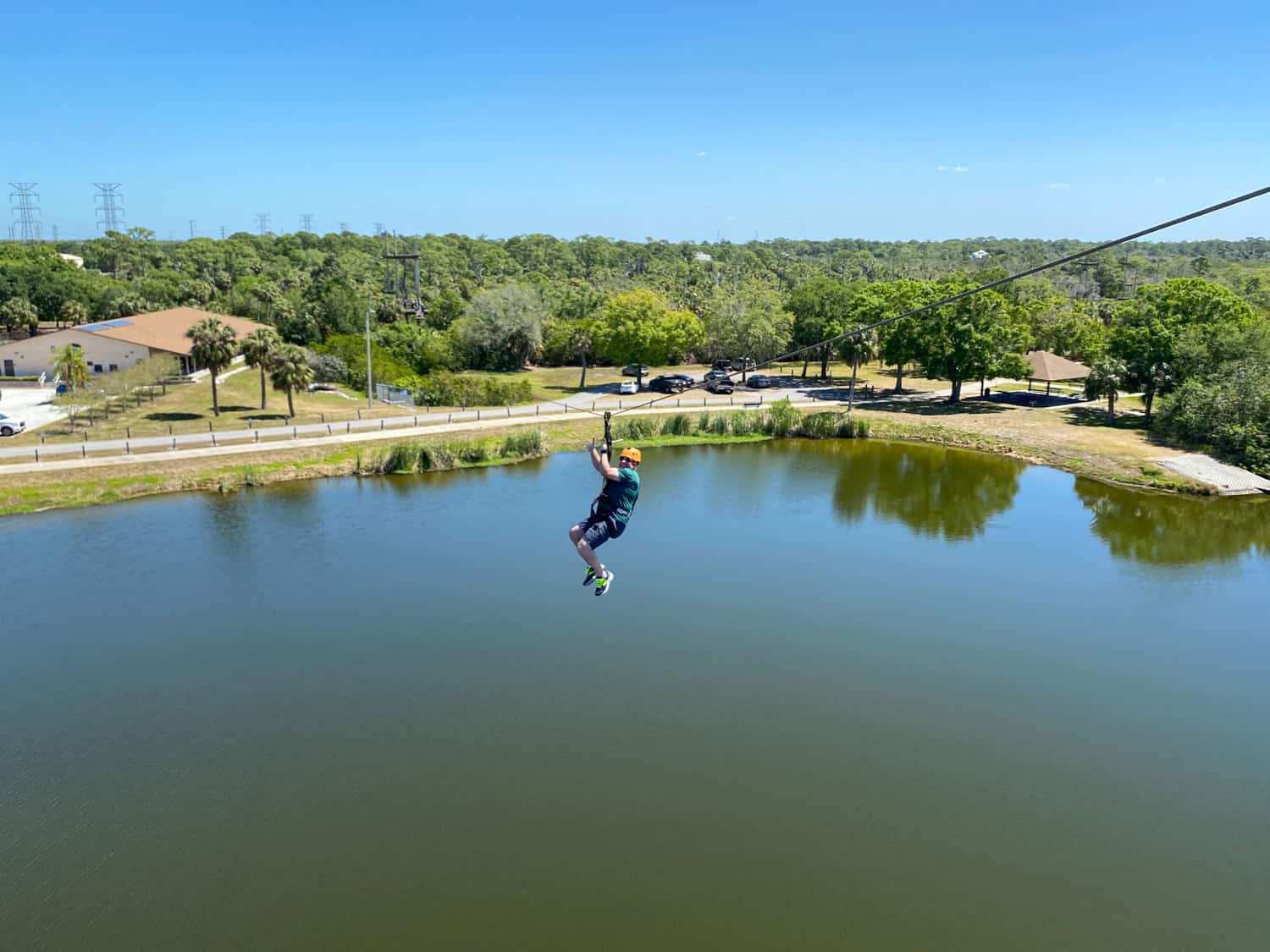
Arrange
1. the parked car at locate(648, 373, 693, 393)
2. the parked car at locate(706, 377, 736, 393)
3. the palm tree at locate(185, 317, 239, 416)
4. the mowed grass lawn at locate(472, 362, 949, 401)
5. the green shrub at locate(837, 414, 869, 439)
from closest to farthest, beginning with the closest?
the palm tree at locate(185, 317, 239, 416)
the green shrub at locate(837, 414, 869, 439)
the parked car at locate(648, 373, 693, 393)
the parked car at locate(706, 377, 736, 393)
the mowed grass lawn at locate(472, 362, 949, 401)

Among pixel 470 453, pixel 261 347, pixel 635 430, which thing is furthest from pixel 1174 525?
pixel 261 347

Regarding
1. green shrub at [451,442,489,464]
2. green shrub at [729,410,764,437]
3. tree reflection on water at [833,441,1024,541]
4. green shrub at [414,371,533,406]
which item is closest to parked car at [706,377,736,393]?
green shrub at [729,410,764,437]

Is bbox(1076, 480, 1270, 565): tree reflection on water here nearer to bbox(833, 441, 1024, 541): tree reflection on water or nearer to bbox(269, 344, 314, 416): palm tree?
bbox(833, 441, 1024, 541): tree reflection on water

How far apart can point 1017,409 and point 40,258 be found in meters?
92.5

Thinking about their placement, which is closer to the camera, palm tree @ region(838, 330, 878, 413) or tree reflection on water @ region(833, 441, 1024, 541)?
tree reflection on water @ region(833, 441, 1024, 541)

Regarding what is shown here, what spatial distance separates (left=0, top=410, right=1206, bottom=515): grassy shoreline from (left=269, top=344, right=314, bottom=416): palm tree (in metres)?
5.80

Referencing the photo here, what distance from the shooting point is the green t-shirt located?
12077 mm

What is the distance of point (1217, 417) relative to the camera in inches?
1633

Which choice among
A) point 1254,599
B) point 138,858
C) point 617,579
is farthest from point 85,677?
point 1254,599

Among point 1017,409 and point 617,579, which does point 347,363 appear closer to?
point 617,579

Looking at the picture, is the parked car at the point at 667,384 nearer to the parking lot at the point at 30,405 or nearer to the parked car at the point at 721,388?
the parked car at the point at 721,388

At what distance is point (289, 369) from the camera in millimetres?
42875

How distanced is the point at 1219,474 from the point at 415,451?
36.0m

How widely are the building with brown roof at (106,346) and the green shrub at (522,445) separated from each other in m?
23.6
